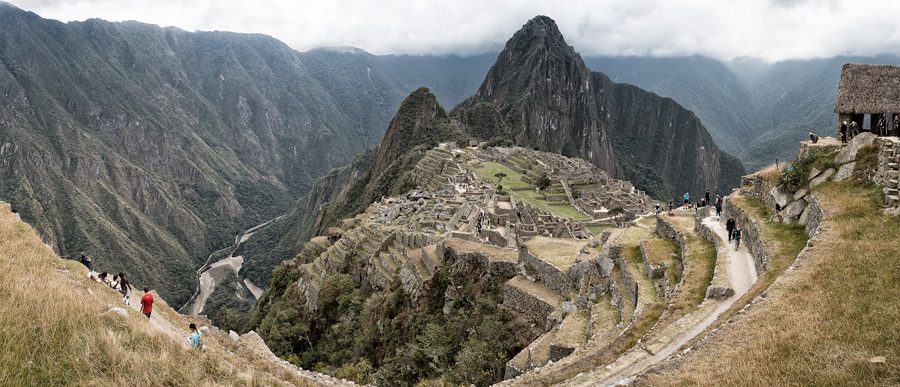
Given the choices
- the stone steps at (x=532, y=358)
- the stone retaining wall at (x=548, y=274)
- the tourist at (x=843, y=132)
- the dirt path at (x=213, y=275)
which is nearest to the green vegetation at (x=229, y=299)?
the dirt path at (x=213, y=275)

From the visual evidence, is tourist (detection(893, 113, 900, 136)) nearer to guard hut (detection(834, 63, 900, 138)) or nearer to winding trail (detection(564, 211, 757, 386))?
guard hut (detection(834, 63, 900, 138))

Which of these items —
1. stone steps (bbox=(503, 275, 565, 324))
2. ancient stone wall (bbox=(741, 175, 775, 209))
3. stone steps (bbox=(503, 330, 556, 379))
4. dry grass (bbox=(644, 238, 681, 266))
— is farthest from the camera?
stone steps (bbox=(503, 275, 565, 324))

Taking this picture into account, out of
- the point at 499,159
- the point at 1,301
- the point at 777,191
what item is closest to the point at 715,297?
the point at 777,191

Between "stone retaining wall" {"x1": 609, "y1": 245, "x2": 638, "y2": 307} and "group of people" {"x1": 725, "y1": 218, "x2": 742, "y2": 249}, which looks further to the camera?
"group of people" {"x1": 725, "y1": 218, "x2": 742, "y2": 249}

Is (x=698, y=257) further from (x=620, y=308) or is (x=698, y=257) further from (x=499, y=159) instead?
(x=499, y=159)

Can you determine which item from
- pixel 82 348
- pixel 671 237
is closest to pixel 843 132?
pixel 671 237

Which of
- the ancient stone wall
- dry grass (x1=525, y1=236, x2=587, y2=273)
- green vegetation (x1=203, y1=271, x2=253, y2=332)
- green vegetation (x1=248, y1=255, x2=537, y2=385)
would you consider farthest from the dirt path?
the ancient stone wall
